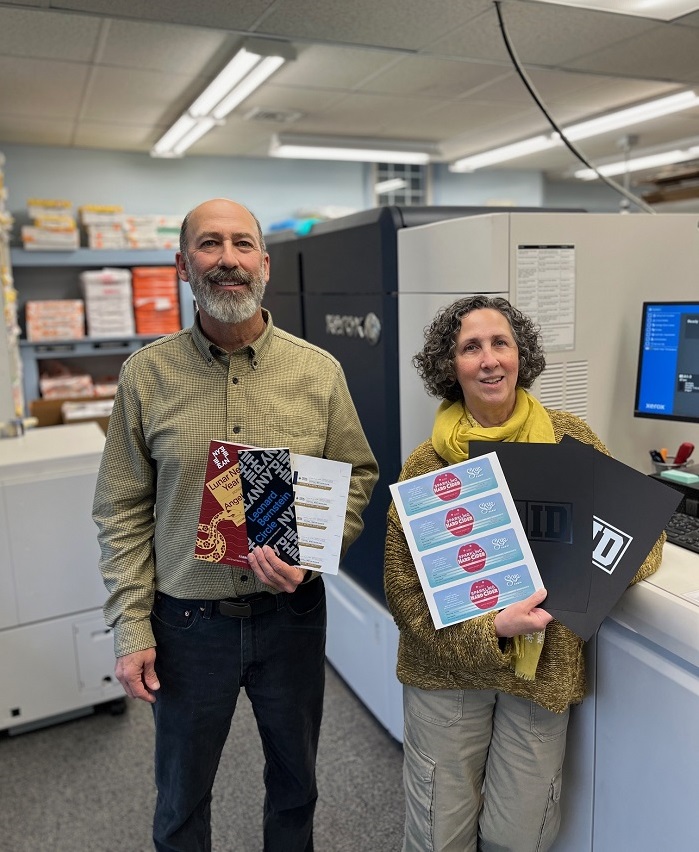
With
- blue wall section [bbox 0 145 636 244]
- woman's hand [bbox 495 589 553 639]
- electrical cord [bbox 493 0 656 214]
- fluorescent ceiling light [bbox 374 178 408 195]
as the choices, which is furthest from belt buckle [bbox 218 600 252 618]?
fluorescent ceiling light [bbox 374 178 408 195]

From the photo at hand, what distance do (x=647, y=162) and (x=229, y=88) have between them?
435 centimetres

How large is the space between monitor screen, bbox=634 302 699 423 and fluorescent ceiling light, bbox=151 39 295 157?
2.33 m

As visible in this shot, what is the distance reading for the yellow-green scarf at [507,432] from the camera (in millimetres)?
1289

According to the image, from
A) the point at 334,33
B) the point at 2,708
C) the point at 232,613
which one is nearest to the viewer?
the point at 232,613

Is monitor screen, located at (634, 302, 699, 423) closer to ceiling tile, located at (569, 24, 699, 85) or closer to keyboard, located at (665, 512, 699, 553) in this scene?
keyboard, located at (665, 512, 699, 553)

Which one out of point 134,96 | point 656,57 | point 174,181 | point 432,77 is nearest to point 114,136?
point 174,181

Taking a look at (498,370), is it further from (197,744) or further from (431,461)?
(197,744)

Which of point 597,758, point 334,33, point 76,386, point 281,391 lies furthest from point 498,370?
point 76,386

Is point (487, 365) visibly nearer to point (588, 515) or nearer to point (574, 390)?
point (588, 515)

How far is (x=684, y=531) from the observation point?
59.2 inches

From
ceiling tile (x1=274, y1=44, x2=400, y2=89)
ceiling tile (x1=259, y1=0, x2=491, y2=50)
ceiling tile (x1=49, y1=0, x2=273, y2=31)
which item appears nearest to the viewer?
ceiling tile (x1=49, y1=0, x2=273, y2=31)

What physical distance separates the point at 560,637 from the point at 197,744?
0.76 m

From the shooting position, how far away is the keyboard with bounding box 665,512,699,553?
144 centimetres

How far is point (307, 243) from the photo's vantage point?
2.48m
